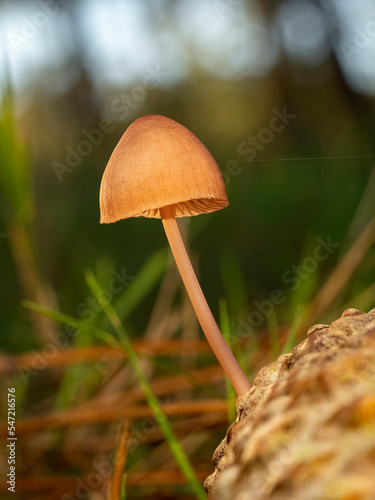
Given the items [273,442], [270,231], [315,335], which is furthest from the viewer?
[270,231]

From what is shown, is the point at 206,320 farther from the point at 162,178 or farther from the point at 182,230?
the point at 182,230

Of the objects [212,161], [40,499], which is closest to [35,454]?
[40,499]

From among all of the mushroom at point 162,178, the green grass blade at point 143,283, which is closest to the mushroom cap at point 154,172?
the mushroom at point 162,178

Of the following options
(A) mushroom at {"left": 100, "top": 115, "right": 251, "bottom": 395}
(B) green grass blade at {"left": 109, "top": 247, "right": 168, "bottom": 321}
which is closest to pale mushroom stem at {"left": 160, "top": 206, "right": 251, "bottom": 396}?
(A) mushroom at {"left": 100, "top": 115, "right": 251, "bottom": 395}

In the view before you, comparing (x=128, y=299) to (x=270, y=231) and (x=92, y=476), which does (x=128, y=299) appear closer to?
(x=92, y=476)

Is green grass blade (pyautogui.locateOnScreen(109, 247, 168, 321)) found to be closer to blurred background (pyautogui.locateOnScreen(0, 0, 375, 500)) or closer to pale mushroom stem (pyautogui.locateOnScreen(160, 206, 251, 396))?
blurred background (pyautogui.locateOnScreen(0, 0, 375, 500))

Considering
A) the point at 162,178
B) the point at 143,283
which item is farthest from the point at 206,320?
the point at 143,283
